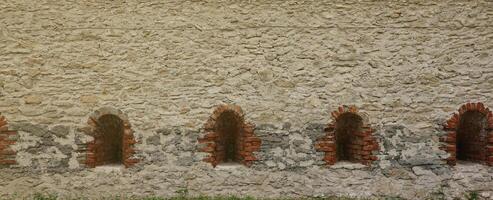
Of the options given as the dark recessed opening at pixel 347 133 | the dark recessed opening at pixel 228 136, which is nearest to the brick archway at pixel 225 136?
the dark recessed opening at pixel 228 136

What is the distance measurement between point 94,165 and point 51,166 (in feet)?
1.98

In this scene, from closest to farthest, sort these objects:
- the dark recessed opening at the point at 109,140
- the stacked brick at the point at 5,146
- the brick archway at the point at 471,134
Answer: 1. the stacked brick at the point at 5,146
2. the brick archway at the point at 471,134
3. the dark recessed opening at the point at 109,140

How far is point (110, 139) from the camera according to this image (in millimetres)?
6926

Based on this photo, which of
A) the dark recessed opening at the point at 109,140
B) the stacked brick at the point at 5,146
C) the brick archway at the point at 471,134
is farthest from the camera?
the dark recessed opening at the point at 109,140

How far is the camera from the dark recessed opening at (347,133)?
6.77 m

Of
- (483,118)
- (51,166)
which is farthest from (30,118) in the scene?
(483,118)

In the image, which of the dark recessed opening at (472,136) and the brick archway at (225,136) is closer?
the brick archway at (225,136)

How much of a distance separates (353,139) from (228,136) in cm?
191

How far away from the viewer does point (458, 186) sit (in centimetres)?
664

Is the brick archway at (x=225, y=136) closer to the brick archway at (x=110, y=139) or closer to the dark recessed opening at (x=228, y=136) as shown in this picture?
the dark recessed opening at (x=228, y=136)

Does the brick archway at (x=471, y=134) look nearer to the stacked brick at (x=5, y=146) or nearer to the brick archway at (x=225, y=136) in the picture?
the brick archway at (x=225, y=136)

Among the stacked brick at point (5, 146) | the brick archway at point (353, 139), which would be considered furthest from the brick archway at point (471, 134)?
the stacked brick at point (5, 146)

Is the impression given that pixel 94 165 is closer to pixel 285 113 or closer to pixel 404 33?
pixel 285 113

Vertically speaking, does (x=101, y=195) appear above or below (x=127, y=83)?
below
